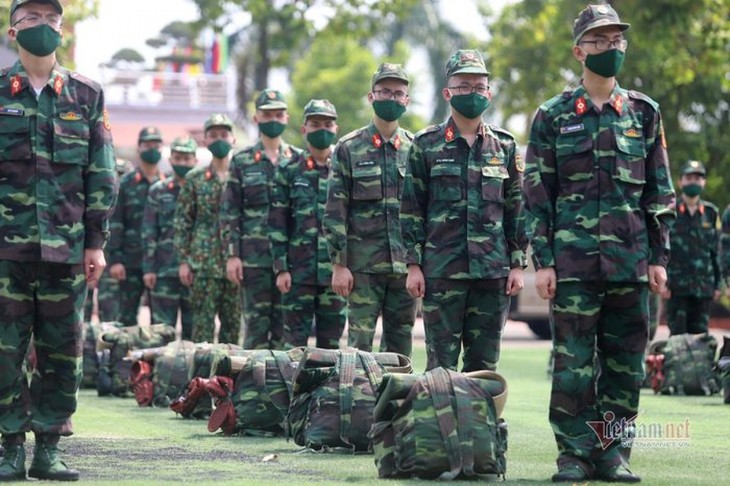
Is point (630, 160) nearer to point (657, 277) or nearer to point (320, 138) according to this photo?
point (657, 277)

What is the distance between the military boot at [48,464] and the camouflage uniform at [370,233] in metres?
3.56

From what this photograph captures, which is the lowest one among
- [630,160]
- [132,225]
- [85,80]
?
[132,225]

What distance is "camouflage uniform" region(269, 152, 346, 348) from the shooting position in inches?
540

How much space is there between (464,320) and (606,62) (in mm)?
2193

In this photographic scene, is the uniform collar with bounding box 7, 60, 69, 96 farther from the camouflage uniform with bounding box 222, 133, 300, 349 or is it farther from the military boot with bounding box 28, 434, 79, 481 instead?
the camouflage uniform with bounding box 222, 133, 300, 349

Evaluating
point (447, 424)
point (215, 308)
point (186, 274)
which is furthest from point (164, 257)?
point (447, 424)

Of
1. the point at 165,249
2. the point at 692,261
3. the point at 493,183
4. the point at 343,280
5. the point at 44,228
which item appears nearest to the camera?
the point at 44,228

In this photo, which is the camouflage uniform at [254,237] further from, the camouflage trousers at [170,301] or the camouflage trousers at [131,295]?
the camouflage trousers at [131,295]

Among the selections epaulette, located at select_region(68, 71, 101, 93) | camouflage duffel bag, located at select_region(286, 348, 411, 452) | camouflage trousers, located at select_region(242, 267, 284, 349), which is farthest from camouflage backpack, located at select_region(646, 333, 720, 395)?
epaulette, located at select_region(68, 71, 101, 93)

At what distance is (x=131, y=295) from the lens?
754 inches

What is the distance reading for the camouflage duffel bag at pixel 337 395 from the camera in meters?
10.4

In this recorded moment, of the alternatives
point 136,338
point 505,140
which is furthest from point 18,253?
point 136,338

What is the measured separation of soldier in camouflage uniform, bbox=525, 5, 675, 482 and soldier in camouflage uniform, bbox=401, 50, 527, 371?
Result: 1.23m

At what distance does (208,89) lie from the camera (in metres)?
56.1
